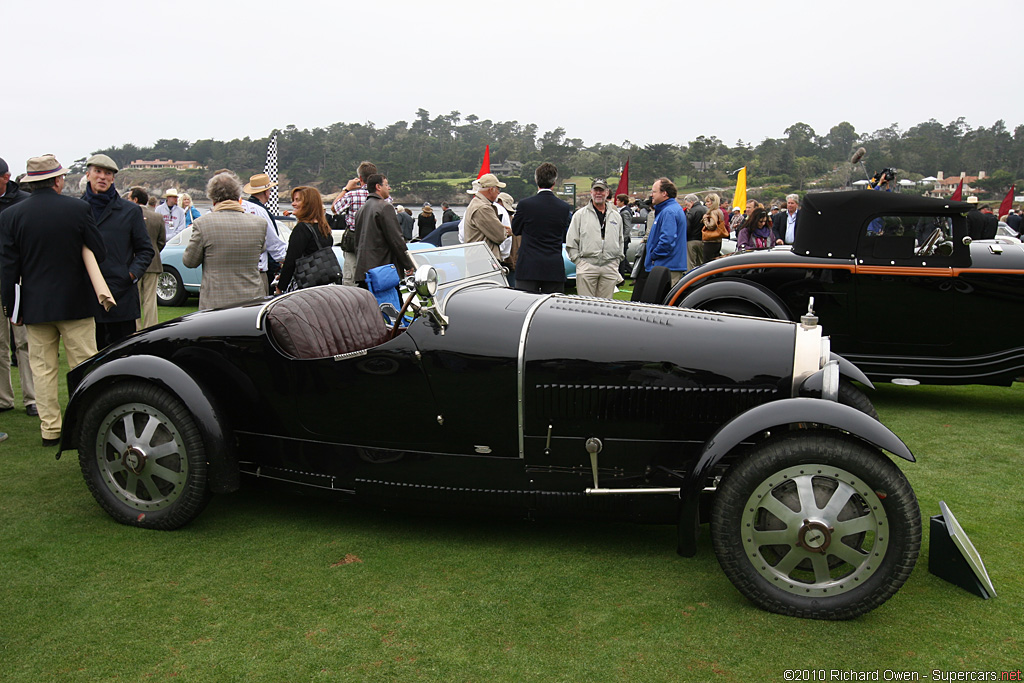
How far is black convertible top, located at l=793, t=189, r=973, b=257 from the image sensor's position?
6254mm

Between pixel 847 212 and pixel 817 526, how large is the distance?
4356 millimetres

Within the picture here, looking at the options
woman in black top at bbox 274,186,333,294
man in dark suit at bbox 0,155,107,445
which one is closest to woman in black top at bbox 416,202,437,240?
woman in black top at bbox 274,186,333,294

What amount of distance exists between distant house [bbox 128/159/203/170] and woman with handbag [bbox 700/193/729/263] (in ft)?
176

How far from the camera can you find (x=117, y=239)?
5676 mm

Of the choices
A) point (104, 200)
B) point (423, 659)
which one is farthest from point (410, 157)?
point (423, 659)

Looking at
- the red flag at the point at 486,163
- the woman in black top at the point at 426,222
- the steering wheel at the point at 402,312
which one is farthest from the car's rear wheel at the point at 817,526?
the woman in black top at the point at 426,222

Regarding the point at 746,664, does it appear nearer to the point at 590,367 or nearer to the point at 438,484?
the point at 590,367

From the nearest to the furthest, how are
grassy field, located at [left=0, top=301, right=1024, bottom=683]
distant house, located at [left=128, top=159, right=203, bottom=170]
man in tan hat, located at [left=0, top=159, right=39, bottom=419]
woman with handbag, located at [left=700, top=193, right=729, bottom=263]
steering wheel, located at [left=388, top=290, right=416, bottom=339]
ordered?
grassy field, located at [left=0, top=301, right=1024, bottom=683]
steering wheel, located at [left=388, top=290, right=416, bottom=339]
man in tan hat, located at [left=0, top=159, right=39, bottom=419]
woman with handbag, located at [left=700, top=193, right=729, bottom=263]
distant house, located at [left=128, top=159, right=203, bottom=170]

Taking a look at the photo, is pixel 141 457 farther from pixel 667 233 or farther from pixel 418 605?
pixel 667 233

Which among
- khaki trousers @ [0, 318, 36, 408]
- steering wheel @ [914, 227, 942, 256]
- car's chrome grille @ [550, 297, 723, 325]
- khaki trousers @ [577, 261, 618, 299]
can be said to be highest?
steering wheel @ [914, 227, 942, 256]

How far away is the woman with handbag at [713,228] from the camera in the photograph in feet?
35.2

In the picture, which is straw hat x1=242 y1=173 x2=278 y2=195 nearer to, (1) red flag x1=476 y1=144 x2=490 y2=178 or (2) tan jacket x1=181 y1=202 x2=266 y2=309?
(2) tan jacket x1=181 y1=202 x2=266 y2=309

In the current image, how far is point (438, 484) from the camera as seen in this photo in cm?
348

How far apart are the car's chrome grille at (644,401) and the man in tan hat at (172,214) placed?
37.6ft
